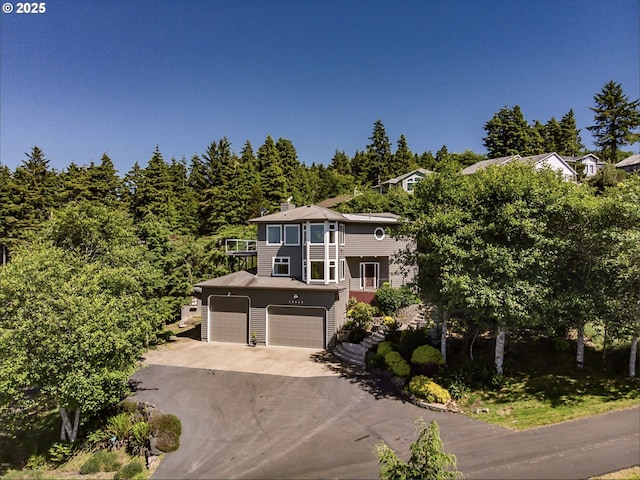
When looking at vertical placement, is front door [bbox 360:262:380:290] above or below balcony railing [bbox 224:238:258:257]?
below

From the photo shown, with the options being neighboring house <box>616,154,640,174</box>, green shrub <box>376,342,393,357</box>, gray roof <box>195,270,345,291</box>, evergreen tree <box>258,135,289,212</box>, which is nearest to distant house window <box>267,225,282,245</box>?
gray roof <box>195,270,345,291</box>

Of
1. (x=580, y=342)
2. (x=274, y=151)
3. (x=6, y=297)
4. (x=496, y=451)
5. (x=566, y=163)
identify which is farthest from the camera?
(x=274, y=151)

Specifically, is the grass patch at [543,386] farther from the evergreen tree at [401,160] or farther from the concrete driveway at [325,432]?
the evergreen tree at [401,160]

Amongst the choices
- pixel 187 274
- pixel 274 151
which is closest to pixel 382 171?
pixel 274 151

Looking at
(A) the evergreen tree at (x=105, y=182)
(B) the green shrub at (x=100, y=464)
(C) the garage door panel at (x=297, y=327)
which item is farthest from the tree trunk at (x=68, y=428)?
(A) the evergreen tree at (x=105, y=182)

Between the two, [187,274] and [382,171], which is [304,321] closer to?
[187,274]

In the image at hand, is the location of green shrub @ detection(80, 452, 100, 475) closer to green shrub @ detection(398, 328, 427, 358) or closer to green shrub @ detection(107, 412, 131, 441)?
green shrub @ detection(107, 412, 131, 441)
